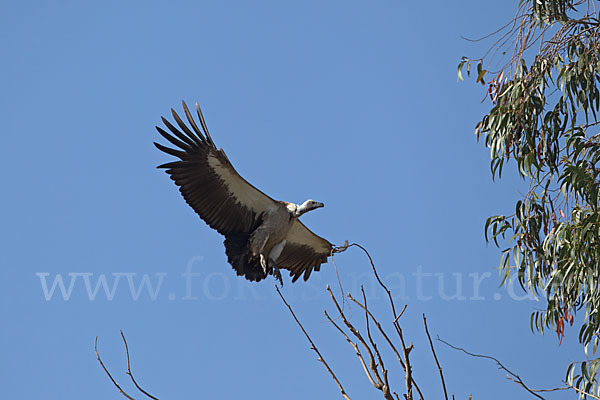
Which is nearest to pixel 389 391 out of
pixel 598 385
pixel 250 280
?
pixel 250 280

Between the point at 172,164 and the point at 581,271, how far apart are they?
3.02m

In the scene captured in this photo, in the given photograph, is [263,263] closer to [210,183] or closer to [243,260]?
[243,260]

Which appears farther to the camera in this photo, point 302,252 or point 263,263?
point 302,252

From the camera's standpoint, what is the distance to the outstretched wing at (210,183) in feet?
20.7

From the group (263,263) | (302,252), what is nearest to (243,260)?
(263,263)

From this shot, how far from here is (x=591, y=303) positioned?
253 inches

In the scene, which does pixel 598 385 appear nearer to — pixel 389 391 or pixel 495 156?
pixel 495 156

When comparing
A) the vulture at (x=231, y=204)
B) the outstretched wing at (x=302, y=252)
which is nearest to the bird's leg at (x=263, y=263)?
the vulture at (x=231, y=204)

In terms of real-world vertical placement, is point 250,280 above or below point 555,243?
below

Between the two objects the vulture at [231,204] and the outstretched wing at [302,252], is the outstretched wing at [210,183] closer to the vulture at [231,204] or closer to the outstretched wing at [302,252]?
the vulture at [231,204]

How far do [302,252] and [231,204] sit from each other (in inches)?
36.5

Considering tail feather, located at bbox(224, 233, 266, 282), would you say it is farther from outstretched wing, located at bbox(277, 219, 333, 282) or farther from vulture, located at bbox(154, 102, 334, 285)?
outstretched wing, located at bbox(277, 219, 333, 282)

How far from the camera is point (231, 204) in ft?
21.5

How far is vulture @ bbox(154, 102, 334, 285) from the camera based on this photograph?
6.31 meters
